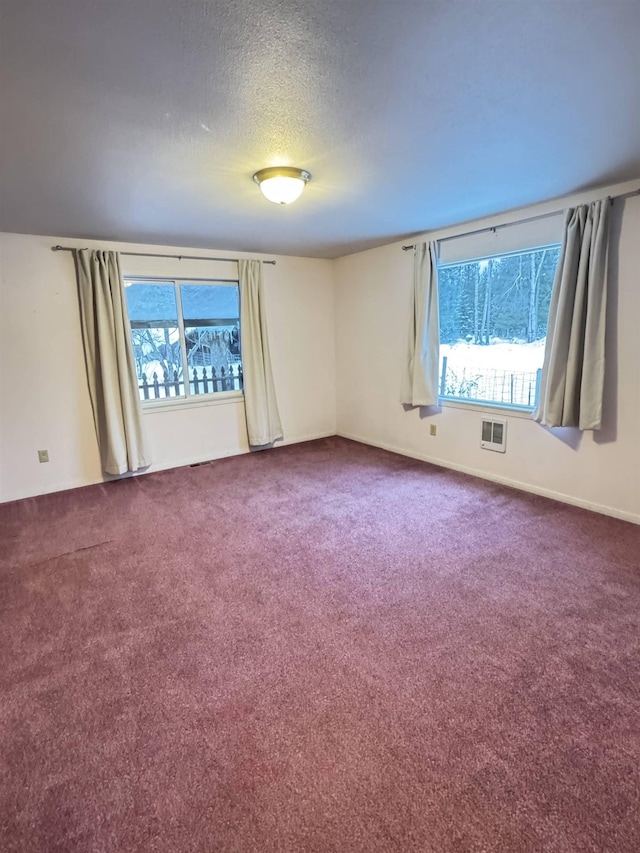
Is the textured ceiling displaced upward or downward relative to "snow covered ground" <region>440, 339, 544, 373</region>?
upward

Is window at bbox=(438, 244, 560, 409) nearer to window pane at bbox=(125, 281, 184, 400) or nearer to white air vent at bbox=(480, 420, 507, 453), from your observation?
white air vent at bbox=(480, 420, 507, 453)

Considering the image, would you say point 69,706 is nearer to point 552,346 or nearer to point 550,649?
point 550,649

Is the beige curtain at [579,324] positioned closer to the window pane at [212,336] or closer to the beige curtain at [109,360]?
the window pane at [212,336]

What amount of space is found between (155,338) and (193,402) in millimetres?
759

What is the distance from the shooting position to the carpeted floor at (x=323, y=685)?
48.6 inches

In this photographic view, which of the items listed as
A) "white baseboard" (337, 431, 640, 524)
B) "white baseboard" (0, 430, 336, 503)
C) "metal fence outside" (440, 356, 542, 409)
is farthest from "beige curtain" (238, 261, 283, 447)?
"metal fence outside" (440, 356, 542, 409)

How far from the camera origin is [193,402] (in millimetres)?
4574

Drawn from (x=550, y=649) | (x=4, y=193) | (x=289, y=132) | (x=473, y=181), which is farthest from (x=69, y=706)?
(x=473, y=181)

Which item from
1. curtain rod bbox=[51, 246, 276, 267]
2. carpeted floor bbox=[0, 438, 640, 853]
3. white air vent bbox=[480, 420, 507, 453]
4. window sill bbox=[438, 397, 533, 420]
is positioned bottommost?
carpeted floor bbox=[0, 438, 640, 853]

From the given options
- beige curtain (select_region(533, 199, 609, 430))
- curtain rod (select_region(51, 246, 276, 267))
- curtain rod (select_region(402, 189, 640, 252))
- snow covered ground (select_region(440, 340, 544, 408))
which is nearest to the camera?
curtain rod (select_region(402, 189, 640, 252))

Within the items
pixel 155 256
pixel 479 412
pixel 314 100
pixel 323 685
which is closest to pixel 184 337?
pixel 155 256

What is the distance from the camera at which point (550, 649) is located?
1855 mm

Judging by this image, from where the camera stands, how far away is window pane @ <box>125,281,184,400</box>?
4.22 metres

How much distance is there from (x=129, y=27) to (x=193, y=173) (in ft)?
3.78
